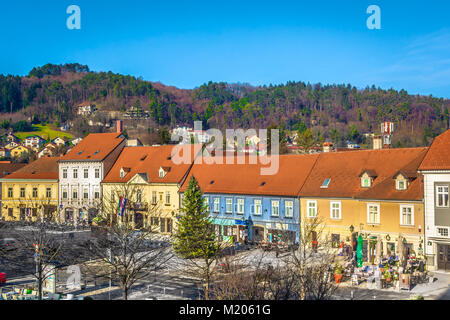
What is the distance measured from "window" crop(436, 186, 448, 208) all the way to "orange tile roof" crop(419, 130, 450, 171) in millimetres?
1350

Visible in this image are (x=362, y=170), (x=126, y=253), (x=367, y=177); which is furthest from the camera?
(x=362, y=170)

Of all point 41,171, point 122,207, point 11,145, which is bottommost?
point 122,207

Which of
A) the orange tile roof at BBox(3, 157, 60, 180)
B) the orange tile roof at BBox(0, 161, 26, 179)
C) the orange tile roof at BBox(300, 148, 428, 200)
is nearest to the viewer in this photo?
the orange tile roof at BBox(300, 148, 428, 200)

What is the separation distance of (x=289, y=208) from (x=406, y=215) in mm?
10324

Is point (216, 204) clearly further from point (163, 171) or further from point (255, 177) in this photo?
point (163, 171)

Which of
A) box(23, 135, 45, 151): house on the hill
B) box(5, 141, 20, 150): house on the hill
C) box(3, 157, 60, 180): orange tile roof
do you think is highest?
box(23, 135, 45, 151): house on the hill

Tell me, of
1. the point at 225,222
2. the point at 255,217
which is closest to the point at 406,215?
the point at 255,217

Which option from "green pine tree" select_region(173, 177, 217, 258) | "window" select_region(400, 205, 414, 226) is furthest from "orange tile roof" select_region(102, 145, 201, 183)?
"window" select_region(400, 205, 414, 226)

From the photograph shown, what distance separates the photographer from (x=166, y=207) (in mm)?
49906

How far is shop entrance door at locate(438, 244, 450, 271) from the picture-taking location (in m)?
30.2

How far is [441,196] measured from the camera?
31.1 meters

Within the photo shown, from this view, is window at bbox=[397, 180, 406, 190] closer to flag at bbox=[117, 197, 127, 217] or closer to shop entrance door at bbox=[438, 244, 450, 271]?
shop entrance door at bbox=[438, 244, 450, 271]
